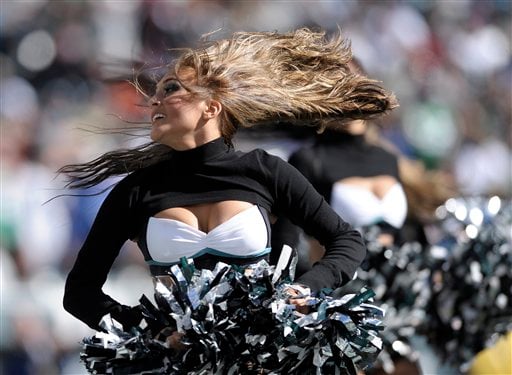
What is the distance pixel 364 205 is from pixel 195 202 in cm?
212

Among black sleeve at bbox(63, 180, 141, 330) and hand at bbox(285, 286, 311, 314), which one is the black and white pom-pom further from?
black sleeve at bbox(63, 180, 141, 330)

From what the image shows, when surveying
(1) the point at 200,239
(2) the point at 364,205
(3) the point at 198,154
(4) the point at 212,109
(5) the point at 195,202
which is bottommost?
(2) the point at 364,205

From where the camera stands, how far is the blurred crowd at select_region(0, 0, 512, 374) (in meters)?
7.63

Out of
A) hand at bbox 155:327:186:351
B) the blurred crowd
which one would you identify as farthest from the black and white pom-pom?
the blurred crowd

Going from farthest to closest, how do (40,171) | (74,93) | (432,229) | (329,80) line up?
(74,93), (40,171), (432,229), (329,80)

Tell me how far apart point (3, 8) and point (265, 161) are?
19.8 feet

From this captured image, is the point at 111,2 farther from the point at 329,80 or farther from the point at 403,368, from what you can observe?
the point at 329,80

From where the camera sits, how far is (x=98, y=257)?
374cm

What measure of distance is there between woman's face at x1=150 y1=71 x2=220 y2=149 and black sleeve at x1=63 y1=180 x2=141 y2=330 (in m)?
0.21

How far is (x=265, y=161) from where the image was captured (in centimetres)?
378

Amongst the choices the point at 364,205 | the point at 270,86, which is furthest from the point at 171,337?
the point at 364,205

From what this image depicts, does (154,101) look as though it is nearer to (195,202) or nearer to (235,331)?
(195,202)

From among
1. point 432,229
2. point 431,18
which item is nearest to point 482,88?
point 431,18

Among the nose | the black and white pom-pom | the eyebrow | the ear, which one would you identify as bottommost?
the black and white pom-pom
